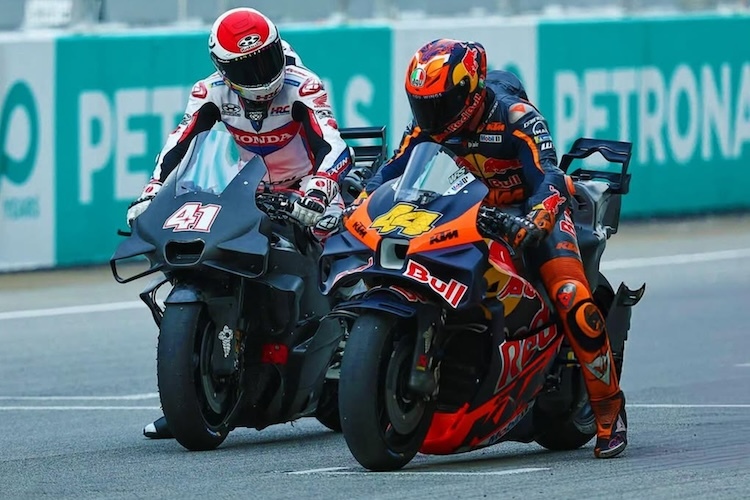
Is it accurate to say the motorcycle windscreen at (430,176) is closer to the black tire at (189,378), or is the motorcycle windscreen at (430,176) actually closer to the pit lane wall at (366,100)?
the black tire at (189,378)

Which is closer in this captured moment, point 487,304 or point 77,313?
point 487,304

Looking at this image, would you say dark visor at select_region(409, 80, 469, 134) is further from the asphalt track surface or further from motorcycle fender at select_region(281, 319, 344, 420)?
motorcycle fender at select_region(281, 319, 344, 420)

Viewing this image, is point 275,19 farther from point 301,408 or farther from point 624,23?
point 301,408

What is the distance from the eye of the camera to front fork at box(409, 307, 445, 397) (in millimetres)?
6891

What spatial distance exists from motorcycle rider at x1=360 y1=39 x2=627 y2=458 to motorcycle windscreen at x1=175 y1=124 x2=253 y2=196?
94 centimetres

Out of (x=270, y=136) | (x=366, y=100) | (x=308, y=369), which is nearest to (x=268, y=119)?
(x=270, y=136)

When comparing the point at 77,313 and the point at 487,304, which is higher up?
the point at 487,304

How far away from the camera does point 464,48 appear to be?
7.33m

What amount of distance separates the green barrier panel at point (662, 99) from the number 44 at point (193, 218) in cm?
1055

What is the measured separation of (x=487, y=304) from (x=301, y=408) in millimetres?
1659

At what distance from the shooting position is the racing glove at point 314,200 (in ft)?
27.0

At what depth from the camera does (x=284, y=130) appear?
8922 mm

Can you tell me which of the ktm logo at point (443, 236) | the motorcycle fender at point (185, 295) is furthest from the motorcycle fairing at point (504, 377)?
the motorcycle fender at point (185, 295)

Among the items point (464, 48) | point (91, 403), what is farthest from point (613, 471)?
point (91, 403)
